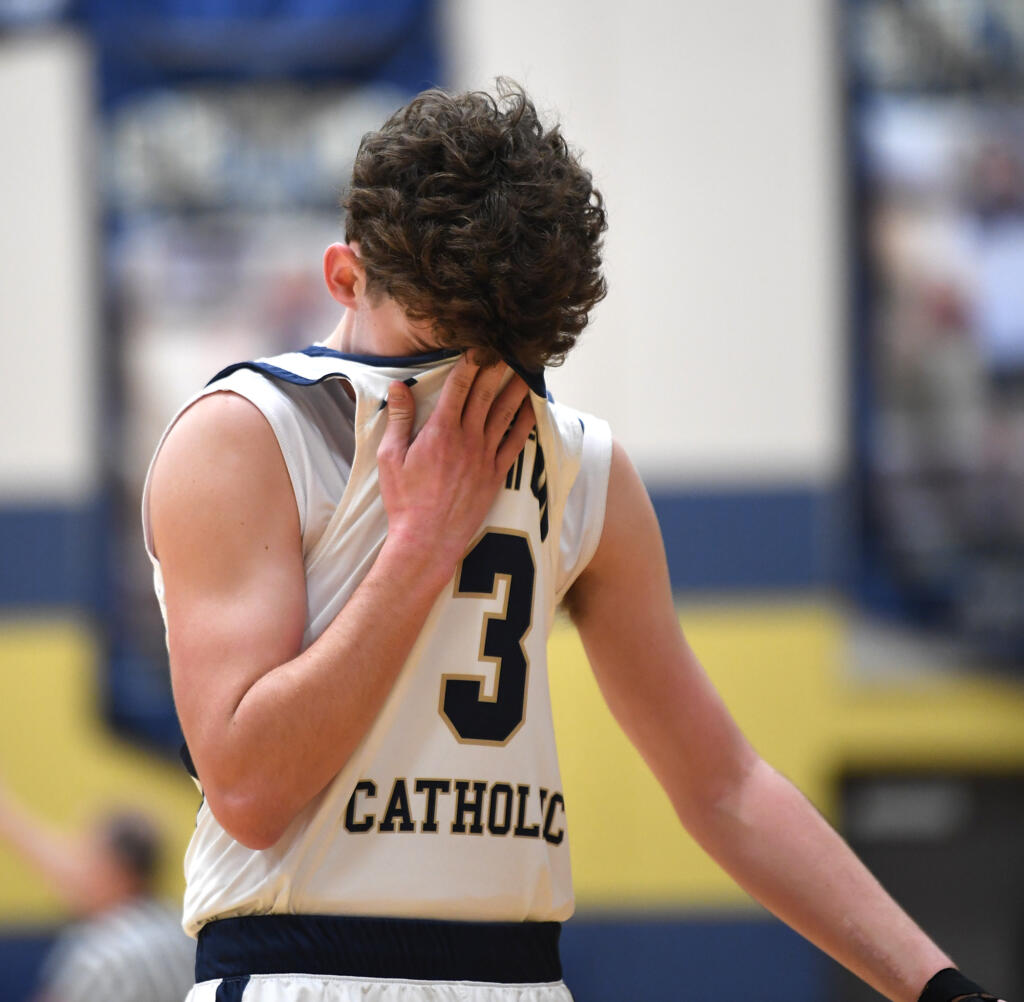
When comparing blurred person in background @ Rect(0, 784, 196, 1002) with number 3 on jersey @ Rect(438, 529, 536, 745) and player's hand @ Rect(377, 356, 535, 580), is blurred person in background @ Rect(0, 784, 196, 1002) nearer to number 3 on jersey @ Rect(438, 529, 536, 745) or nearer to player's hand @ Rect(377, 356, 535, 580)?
number 3 on jersey @ Rect(438, 529, 536, 745)

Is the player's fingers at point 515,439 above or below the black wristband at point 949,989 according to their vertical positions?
above

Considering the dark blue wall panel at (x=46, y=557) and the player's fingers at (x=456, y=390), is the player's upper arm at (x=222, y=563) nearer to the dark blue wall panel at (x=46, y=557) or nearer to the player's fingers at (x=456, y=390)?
the player's fingers at (x=456, y=390)

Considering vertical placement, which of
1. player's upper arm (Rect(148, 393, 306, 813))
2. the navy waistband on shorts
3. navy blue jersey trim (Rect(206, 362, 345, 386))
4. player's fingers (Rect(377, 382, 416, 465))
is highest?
navy blue jersey trim (Rect(206, 362, 345, 386))

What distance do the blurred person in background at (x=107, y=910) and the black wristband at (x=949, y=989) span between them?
9.35 feet

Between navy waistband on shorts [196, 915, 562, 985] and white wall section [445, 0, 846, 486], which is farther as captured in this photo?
white wall section [445, 0, 846, 486]

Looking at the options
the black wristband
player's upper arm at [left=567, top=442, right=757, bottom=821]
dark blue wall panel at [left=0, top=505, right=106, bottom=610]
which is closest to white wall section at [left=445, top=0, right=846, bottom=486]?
dark blue wall panel at [left=0, top=505, right=106, bottom=610]

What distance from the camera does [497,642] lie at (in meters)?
1.58

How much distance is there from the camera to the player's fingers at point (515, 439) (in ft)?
5.14

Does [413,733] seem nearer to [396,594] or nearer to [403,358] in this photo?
[396,594]

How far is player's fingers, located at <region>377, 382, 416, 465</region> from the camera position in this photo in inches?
59.5

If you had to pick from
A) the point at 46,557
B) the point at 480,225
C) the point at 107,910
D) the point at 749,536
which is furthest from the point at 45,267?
the point at 480,225

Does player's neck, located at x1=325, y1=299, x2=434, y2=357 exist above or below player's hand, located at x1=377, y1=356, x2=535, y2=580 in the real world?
above

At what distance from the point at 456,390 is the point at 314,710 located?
1.24 feet

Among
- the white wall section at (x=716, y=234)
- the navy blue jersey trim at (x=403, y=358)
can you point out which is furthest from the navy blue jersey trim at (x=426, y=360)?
the white wall section at (x=716, y=234)
